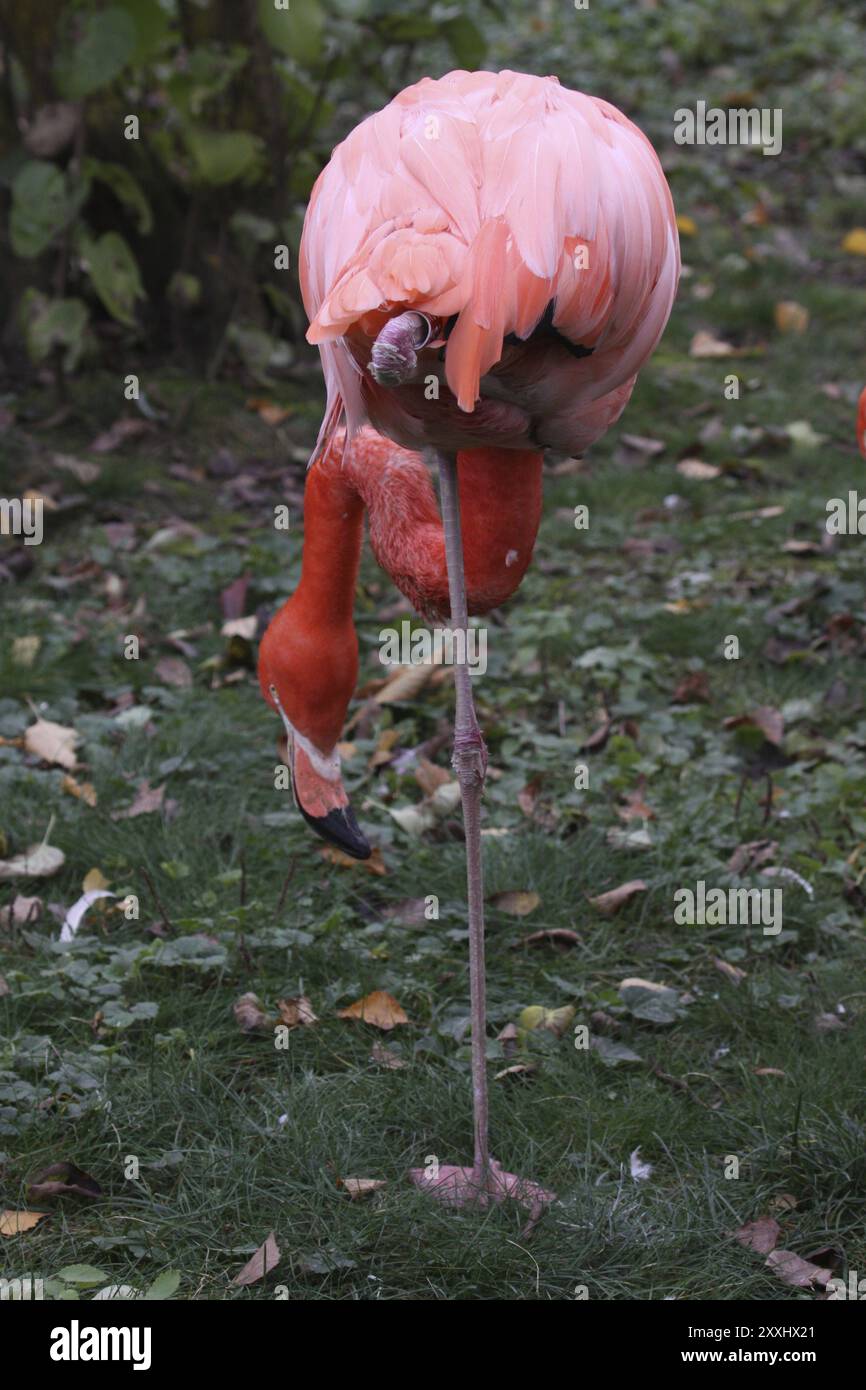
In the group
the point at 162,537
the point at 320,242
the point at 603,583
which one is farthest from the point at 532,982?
the point at 162,537

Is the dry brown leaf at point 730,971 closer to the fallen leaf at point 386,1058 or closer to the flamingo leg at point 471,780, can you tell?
the fallen leaf at point 386,1058

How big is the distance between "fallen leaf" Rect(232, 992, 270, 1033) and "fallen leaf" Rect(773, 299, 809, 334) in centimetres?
519

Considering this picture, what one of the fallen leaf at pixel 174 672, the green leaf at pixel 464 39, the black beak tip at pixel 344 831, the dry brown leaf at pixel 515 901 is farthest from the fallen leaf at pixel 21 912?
the green leaf at pixel 464 39

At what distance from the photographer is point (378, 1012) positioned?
11.0 feet

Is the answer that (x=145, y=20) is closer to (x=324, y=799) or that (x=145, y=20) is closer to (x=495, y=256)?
(x=324, y=799)

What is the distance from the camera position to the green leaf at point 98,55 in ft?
18.9

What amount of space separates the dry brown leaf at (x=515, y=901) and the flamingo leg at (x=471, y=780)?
990mm

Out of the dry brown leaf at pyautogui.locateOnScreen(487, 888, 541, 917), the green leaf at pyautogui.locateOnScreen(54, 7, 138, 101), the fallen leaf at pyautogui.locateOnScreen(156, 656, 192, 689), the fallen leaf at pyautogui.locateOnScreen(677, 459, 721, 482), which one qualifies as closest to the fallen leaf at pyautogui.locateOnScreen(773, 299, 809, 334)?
the fallen leaf at pyautogui.locateOnScreen(677, 459, 721, 482)

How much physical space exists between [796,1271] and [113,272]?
4.80m

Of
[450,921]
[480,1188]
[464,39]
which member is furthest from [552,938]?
[464,39]

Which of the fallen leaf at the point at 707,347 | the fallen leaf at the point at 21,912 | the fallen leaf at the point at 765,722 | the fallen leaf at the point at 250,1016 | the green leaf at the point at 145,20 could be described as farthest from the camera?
the fallen leaf at the point at 707,347

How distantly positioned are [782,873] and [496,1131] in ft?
3.92

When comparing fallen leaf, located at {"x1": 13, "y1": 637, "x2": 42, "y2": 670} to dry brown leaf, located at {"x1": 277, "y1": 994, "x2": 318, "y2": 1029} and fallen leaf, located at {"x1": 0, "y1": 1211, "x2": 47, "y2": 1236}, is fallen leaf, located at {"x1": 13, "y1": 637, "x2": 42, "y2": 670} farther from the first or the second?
fallen leaf, located at {"x1": 0, "y1": 1211, "x2": 47, "y2": 1236}
